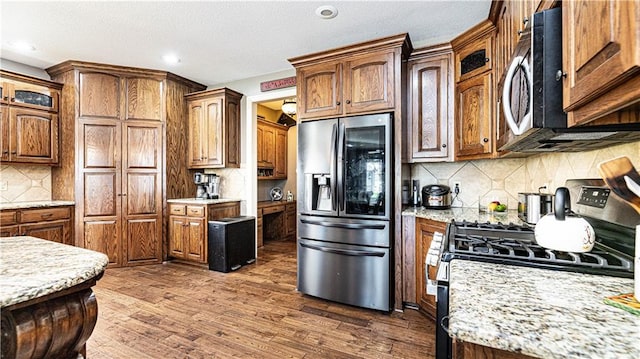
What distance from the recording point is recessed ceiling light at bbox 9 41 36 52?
3086mm

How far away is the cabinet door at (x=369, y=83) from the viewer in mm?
2523

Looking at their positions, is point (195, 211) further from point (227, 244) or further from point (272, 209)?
point (272, 209)

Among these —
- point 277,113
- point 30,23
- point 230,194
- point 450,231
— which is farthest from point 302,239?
point 277,113

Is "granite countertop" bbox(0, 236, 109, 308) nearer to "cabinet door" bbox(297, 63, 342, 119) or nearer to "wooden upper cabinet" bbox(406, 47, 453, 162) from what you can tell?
"cabinet door" bbox(297, 63, 342, 119)

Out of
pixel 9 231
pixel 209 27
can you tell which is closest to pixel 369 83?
pixel 209 27

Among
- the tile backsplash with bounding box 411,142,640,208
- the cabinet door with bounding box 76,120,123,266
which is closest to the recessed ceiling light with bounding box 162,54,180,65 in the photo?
the cabinet door with bounding box 76,120,123,266

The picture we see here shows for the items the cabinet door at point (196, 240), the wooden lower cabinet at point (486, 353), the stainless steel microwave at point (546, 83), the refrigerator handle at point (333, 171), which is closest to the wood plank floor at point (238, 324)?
the cabinet door at point (196, 240)

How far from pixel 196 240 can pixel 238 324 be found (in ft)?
5.92

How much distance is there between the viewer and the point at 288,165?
623 cm

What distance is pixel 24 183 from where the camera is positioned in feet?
11.9

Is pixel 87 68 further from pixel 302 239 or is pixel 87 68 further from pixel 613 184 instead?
pixel 613 184

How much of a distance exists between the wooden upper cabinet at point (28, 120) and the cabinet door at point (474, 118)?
15.2 ft

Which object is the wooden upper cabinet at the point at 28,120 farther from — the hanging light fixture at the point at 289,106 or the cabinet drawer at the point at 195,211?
the hanging light fixture at the point at 289,106

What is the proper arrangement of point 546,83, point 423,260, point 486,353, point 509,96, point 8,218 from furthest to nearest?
point 8,218 → point 423,260 → point 509,96 → point 546,83 → point 486,353
